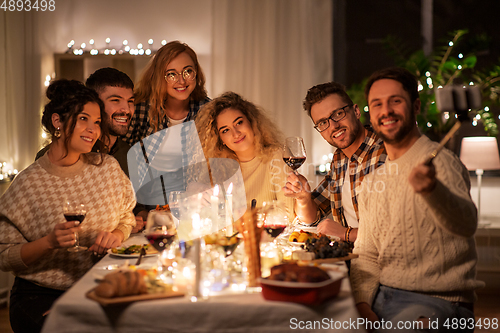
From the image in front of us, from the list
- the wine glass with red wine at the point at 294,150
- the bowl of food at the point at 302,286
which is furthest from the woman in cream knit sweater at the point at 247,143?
the bowl of food at the point at 302,286

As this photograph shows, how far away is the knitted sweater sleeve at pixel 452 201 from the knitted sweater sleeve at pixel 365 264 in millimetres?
331

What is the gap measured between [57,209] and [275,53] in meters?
2.94

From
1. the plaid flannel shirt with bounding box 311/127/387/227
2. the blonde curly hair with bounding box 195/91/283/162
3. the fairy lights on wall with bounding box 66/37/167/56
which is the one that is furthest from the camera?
the fairy lights on wall with bounding box 66/37/167/56

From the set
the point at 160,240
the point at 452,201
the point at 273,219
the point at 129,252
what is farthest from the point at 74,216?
the point at 452,201

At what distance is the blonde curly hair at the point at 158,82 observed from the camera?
9.62ft

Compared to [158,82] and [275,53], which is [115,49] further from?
[158,82]

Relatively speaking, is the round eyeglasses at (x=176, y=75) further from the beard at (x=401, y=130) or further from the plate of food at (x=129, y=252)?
the beard at (x=401, y=130)

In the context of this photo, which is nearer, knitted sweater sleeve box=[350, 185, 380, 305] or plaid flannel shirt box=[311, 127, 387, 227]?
knitted sweater sleeve box=[350, 185, 380, 305]

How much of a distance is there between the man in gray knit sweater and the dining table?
455 millimetres

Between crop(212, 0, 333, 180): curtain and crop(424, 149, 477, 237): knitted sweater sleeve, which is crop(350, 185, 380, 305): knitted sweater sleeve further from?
crop(212, 0, 333, 180): curtain

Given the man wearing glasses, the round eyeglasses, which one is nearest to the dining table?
the man wearing glasses

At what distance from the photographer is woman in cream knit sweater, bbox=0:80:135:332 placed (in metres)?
1.90

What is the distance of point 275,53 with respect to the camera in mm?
4379

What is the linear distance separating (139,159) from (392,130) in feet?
6.24
